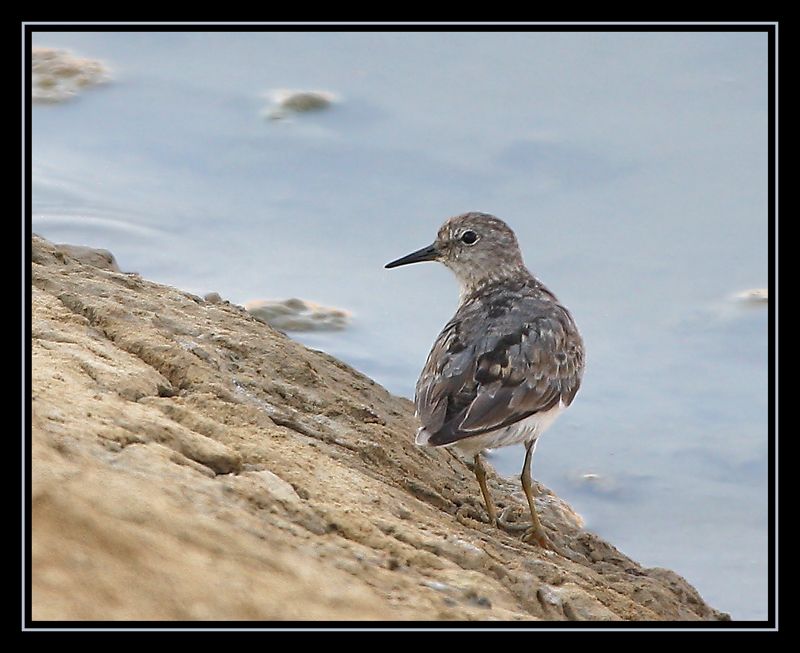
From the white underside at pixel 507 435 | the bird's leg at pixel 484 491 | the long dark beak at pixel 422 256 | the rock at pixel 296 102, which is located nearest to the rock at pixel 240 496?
the bird's leg at pixel 484 491

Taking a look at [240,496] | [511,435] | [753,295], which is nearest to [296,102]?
[753,295]

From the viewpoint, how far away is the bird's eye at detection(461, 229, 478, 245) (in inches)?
252

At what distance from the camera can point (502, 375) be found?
5.19 meters

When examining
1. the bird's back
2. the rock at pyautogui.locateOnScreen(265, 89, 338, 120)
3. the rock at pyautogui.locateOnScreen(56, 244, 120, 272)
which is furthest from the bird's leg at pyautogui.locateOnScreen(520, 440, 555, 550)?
the rock at pyautogui.locateOnScreen(265, 89, 338, 120)

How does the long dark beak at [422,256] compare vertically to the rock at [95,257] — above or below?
above

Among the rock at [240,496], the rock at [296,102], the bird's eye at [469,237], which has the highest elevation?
the rock at [296,102]

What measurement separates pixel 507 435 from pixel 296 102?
3613 mm

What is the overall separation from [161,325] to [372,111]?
320cm

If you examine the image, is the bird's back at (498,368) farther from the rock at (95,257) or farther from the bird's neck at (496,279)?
the rock at (95,257)

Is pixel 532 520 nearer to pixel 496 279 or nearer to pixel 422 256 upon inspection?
pixel 496 279

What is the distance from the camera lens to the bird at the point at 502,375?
16.4 ft

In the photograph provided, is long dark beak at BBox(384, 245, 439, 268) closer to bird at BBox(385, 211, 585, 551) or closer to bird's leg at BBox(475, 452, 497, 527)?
bird at BBox(385, 211, 585, 551)

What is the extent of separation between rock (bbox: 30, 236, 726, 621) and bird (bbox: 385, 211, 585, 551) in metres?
0.20
